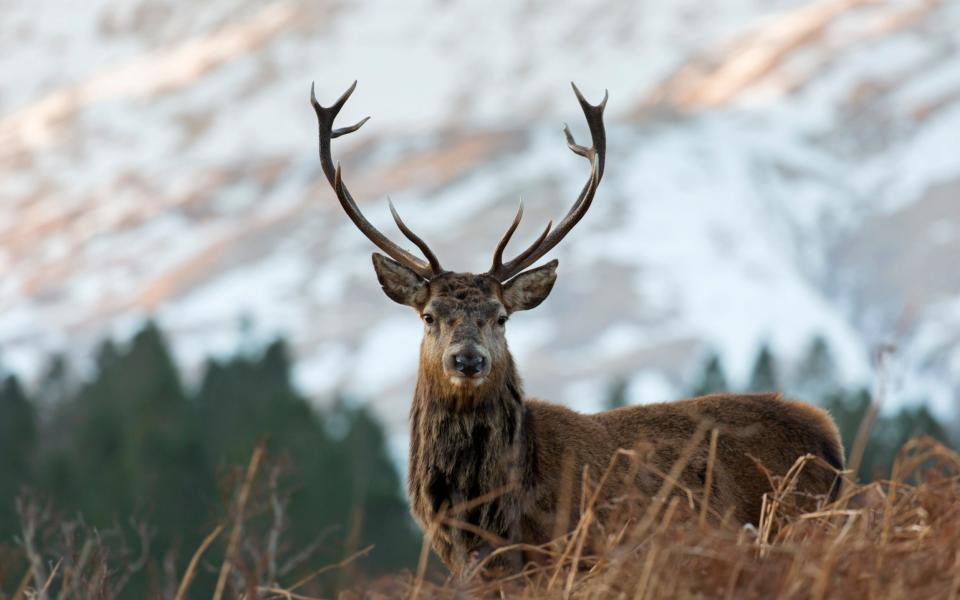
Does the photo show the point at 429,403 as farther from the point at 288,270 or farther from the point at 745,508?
the point at 288,270

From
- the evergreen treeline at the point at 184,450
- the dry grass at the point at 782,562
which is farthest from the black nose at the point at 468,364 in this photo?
the evergreen treeline at the point at 184,450

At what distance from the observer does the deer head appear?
895 centimetres

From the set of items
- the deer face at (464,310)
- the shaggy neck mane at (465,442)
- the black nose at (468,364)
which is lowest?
the shaggy neck mane at (465,442)

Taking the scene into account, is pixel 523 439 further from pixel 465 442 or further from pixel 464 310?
pixel 464 310

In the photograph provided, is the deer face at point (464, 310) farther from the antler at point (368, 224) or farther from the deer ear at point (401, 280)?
the antler at point (368, 224)

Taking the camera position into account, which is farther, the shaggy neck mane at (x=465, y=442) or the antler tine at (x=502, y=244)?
the antler tine at (x=502, y=244)

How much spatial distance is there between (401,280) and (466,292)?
49 centimetres

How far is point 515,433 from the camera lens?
8.82m

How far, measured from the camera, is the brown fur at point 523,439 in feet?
27.7

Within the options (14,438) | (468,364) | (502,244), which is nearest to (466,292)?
(502,244)

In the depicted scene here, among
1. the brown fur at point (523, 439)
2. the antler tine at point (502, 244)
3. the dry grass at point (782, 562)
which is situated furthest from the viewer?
the antler tine at point (502, 244)

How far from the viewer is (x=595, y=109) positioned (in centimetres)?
1059

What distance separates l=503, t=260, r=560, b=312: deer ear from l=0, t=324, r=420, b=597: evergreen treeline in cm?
2758

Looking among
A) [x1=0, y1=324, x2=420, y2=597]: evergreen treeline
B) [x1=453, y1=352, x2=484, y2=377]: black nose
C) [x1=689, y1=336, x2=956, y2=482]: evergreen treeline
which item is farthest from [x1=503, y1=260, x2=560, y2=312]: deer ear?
[x1=0, y1=324, x2=420, y2=597]: evergreen treeline
